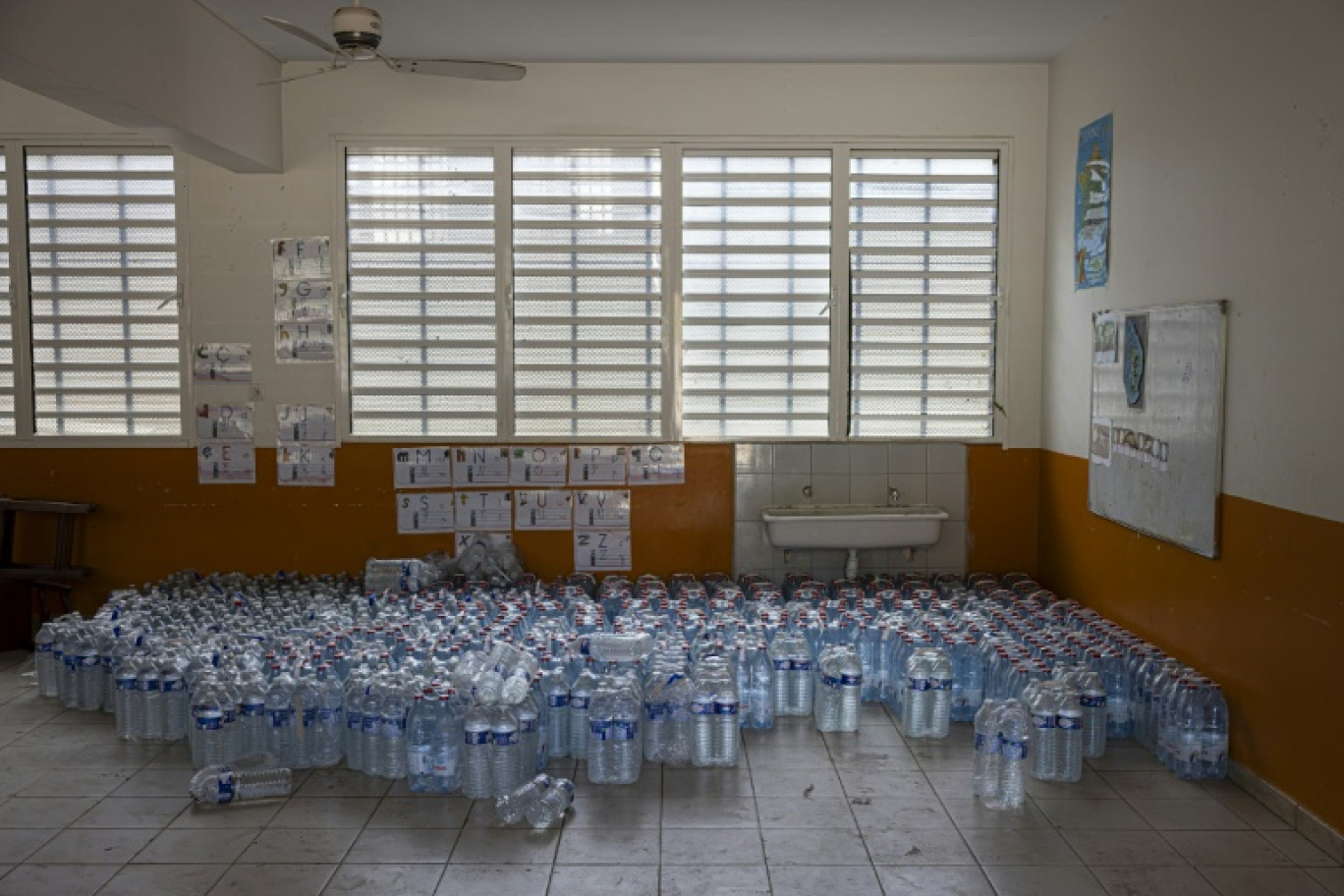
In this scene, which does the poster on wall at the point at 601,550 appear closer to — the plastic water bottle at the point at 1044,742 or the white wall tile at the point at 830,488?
the white wall tile at the point at 830,488

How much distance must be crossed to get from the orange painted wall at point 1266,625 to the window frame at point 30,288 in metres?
5.81

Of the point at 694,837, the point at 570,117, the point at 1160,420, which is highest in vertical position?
the point at 570,117

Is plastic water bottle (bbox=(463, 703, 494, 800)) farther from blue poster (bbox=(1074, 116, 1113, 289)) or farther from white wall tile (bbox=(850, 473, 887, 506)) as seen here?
blue poster (bbox=(1074, 116, 1113, 289))

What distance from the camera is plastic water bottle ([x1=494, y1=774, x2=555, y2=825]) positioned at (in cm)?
449

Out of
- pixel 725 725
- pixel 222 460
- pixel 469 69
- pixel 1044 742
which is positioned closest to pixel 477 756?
pixel 725 725

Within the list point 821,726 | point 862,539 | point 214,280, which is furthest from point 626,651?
point 214,280

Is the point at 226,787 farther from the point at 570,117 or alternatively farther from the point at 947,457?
the point at 947,457

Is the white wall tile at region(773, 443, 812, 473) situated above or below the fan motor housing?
below

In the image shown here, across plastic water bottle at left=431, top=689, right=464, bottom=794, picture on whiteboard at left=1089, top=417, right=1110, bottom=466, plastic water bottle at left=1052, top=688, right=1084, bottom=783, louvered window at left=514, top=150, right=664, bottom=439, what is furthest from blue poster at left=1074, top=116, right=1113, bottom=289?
plastic water bottle at left=431, top=689, right=464, bottom=794

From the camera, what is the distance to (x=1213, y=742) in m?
5.01

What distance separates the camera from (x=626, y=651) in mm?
5734

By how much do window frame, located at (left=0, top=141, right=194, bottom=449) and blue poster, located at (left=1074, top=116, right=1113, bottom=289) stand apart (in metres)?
5.52

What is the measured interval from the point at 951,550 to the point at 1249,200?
3.41 metres

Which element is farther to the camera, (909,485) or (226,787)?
(909,485)
